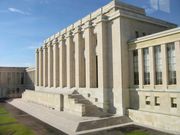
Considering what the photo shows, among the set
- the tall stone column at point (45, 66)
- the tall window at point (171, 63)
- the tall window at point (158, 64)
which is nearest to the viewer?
the tall window at point (171, 63)

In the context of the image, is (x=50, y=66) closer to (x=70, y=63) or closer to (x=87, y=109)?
(x=70, y=63)

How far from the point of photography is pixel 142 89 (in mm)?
28250

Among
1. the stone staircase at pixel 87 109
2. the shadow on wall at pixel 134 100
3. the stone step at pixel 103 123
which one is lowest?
the stone step at pixel 103 123

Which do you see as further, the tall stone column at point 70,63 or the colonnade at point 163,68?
the tall stone column at point 70,63

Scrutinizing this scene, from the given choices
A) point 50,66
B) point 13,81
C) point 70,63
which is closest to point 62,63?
point 70,63

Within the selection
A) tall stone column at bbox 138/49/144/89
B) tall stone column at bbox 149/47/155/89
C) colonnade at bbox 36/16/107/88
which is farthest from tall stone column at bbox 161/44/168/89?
colonnade at bbox 36/16/107/88

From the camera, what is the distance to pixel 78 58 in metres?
38.2

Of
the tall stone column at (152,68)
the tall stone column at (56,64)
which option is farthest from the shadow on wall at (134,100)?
the tall stone column at (56,64)

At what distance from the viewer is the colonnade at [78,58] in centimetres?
3238

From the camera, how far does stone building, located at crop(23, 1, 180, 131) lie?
2548cm

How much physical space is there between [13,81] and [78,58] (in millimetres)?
54320

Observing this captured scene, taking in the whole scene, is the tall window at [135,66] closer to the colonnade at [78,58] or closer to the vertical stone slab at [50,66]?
the colonnade at [78,58]

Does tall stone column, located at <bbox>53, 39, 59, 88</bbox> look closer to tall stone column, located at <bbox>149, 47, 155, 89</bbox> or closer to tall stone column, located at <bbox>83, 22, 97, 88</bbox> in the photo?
tall stone column, located at <bbox>83, 22, 97, 88</bbox>

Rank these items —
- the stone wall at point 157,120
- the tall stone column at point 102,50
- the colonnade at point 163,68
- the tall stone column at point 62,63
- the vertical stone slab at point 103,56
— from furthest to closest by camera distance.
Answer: the tall stone column at point 62,63 → the tall stone column at point 102,50 → the vertical stone slab at point 103,56 → the colonnade at point 163,68 → the stone wall at point 157,120
